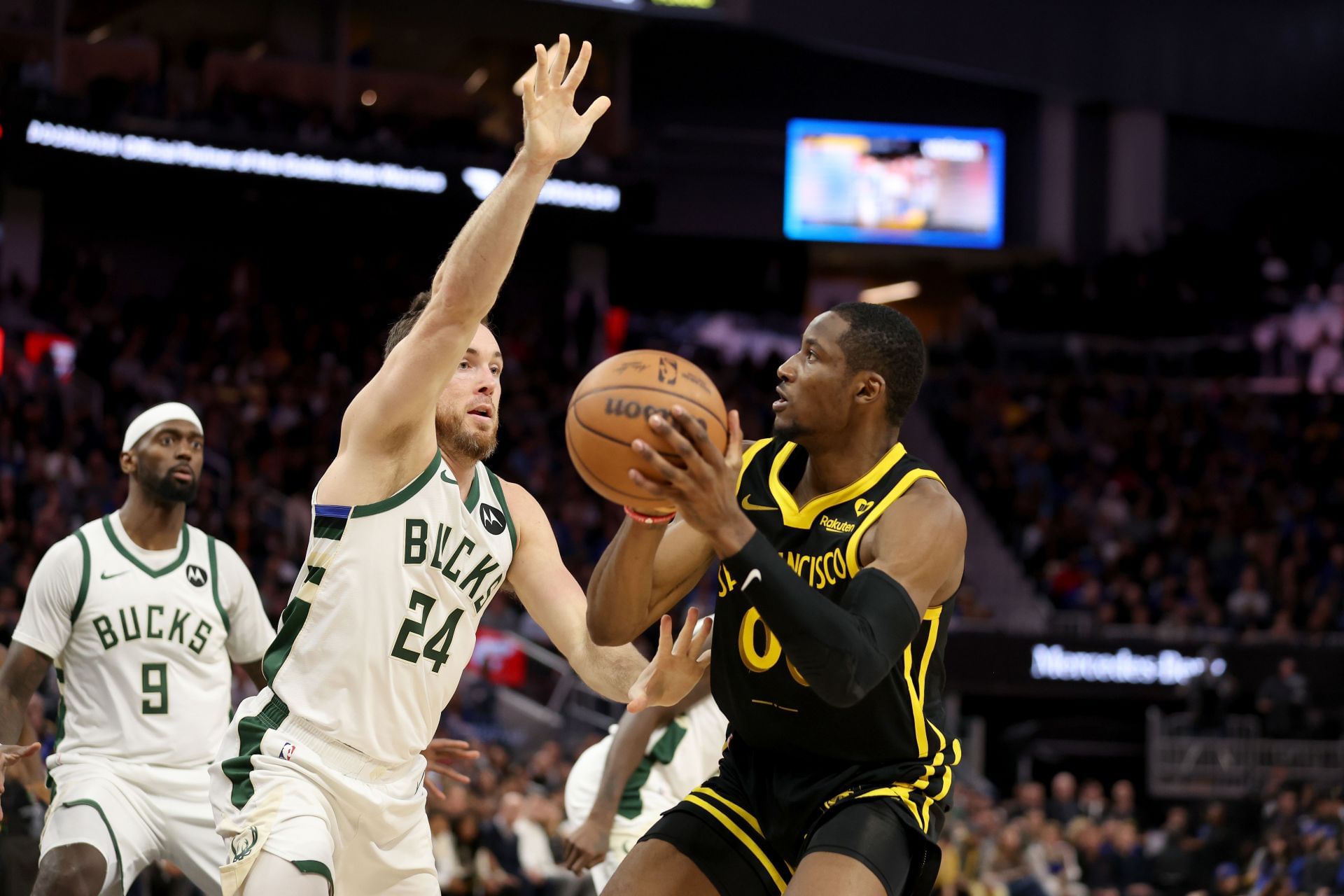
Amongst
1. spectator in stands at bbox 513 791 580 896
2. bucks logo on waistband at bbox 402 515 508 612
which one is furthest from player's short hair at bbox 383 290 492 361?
spectator in stands at bbox 513 791 580 896

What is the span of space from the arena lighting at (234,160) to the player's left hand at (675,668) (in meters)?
19.5

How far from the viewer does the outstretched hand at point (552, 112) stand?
169 inches

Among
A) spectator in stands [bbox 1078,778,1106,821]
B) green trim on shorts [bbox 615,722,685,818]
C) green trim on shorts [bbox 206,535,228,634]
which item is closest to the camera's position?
green trim on shorts [bbox 206,535,228,634]

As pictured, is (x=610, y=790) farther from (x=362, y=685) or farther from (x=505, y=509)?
(x=362, y=685)

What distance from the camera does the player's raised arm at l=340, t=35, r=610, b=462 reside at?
4277 millimetres

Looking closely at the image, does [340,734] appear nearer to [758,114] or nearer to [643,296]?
[643,296]

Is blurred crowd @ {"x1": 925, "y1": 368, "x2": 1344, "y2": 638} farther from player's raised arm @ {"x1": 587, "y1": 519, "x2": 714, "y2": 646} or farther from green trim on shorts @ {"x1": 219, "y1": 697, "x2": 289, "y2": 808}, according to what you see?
green trim on shorts @ {"x1": 219, "y1": 697, "x2": 289, "y2": 808}

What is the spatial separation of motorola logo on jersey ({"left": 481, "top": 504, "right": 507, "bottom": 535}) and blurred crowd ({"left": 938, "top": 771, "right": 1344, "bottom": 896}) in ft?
31.2

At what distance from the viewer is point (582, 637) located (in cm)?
496

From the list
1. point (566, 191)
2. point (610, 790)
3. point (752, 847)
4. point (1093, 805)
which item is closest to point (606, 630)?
point (752, 847)

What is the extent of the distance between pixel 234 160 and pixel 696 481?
20361 millimetres

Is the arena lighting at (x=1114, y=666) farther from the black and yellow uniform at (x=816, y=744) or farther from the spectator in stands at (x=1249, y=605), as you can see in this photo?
the black and yellow uniform at (x=816, y=744)

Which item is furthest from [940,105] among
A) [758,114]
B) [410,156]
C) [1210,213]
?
[410,156]

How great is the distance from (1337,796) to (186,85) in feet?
61.0
